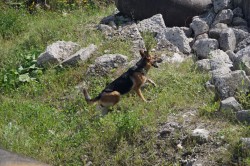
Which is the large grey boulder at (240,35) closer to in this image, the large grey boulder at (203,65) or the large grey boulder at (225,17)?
the large grey boulder at (225,17)

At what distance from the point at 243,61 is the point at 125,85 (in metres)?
1.45

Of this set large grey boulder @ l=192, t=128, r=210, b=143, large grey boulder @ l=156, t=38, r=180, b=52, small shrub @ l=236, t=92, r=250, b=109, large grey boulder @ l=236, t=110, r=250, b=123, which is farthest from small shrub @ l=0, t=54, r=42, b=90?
large grey boulder @ l=236, t=110, r=250, b=123

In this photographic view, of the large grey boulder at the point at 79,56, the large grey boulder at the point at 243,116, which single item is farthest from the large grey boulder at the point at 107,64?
the large grey boulder at the point at 243,116

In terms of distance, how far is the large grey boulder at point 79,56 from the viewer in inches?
330

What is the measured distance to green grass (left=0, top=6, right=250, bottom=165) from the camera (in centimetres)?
643

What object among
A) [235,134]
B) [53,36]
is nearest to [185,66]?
[235,134]

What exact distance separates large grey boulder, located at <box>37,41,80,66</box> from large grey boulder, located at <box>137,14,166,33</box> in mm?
1047

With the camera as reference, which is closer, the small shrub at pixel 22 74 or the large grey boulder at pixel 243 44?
the large grey boulder at pixel 243 44

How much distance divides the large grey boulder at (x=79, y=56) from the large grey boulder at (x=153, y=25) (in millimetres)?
876

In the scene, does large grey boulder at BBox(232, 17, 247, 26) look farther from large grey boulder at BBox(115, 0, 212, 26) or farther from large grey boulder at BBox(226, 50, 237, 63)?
large grey boulder at BBox(226, 50, 237, 63)

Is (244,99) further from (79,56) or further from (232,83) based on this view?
(79,56)

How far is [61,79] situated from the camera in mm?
8312

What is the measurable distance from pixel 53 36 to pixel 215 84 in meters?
3.82

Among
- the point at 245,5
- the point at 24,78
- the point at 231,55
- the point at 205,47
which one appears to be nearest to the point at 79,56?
the point at 24,78
